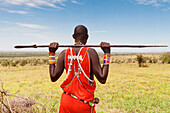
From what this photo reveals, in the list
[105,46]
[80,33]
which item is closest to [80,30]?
[80,33]

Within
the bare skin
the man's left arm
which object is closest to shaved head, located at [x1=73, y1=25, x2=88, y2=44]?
the bare skin

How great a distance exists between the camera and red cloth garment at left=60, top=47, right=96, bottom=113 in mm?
2082

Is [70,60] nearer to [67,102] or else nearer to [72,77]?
[72,77]

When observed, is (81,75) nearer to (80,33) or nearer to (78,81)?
(78,81)

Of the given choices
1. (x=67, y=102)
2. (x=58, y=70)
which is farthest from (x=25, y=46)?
(x=67, y=102)

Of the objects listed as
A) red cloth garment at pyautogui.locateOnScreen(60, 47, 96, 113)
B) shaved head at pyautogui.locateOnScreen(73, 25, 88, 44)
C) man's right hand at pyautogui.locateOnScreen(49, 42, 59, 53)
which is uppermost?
shaved head at pyautogui.locateOnScreen(73, 25, 88, 44)

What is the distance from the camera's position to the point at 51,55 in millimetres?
2299

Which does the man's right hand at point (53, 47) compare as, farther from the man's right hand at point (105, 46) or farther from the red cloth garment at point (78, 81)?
the man's right hand at point (105, 46)

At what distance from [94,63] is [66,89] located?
0.51 m

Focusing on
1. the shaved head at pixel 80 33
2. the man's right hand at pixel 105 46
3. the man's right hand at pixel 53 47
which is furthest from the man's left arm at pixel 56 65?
the man's right hand at pixel 105 46

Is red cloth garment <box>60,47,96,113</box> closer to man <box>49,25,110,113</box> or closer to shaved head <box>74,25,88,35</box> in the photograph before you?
man <box>49,25,110,113</box>

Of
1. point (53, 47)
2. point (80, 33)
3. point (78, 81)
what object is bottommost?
point (78, 81)

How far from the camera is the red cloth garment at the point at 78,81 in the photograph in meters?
2.08

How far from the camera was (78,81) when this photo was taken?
211 cm
